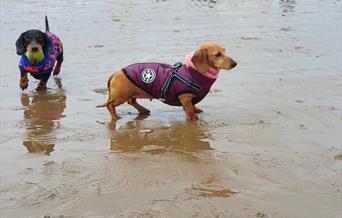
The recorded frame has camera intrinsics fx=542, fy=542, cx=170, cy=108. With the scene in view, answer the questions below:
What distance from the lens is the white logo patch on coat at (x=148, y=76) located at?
18.2 ft

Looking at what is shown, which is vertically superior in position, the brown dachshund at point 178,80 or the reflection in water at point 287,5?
the brown dachshund at point 178,80

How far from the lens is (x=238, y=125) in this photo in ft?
17.6

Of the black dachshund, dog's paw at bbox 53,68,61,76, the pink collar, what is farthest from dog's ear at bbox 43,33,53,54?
the pink collar

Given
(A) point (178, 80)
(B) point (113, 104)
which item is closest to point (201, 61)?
(A) point (178, 80)

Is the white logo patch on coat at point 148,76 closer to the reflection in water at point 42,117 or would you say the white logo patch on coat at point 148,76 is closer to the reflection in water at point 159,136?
the reflection in water at point 159,136

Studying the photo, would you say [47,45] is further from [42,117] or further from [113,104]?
[113,104]

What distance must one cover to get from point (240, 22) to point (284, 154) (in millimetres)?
8062

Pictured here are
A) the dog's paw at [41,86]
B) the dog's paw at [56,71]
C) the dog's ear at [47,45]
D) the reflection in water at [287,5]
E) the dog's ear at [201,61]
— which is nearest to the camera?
the dog's ear at [201,61]

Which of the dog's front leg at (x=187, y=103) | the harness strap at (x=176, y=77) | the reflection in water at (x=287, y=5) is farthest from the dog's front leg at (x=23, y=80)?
the reflection in water at (x=287, y=5)

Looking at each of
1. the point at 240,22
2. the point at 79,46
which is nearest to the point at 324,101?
the point at 79,46

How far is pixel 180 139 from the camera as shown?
500 centimetres

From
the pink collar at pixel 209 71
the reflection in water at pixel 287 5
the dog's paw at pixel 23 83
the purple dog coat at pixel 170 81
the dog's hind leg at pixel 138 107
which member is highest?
the pink collar at pixel 209 71

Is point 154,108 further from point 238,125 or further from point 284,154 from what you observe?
point 284,154

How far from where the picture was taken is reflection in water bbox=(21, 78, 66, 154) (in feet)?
16.0
